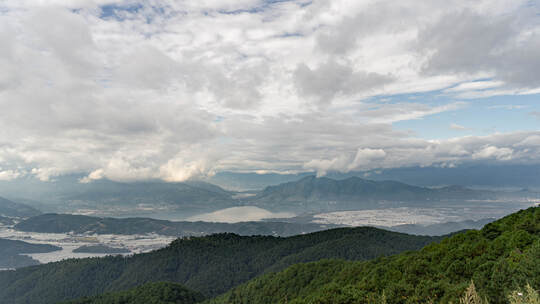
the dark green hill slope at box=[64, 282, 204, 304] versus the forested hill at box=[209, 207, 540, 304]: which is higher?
the forested hill at box=[209, 207, 540, 304]

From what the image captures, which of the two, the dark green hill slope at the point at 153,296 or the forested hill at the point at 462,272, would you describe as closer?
the forested hill at the point at 462,272

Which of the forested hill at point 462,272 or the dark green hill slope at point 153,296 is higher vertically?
the forested hill at point 462,272

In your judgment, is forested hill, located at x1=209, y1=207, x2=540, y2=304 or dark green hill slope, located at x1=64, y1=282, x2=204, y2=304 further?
dark green hill slope, located at x1=64, y1=282, x2=204, y2=304

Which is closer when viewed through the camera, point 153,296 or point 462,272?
point 462,272

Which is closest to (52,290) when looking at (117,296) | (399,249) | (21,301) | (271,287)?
(21,301)

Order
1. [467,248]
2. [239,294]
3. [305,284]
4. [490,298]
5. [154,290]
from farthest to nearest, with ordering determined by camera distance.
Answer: [154,290], [239,294], [305,284], [467,248], [490,298]

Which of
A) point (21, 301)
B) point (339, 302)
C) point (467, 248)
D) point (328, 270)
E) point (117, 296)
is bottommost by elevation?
point (21, 301)

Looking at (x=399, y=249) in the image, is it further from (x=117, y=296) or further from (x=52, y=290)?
(x=52, y=290)

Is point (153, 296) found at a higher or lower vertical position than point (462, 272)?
lower
